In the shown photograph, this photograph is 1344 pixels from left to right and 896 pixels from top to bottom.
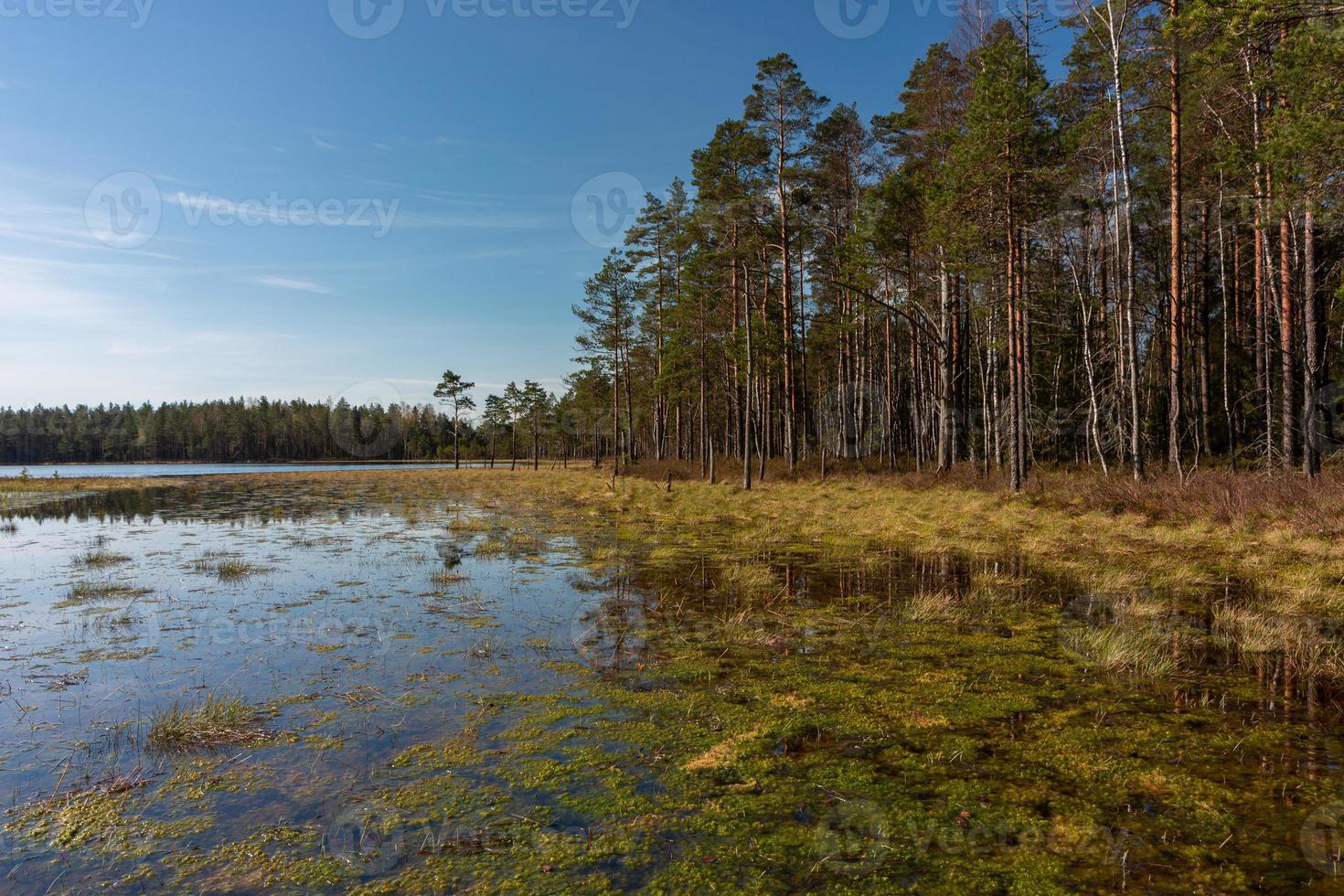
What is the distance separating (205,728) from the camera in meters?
5.12

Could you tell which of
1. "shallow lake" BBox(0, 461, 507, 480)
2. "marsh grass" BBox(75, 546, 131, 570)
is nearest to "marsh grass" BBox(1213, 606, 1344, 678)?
"marsh grass" BBox(75, 546, 131, 570)

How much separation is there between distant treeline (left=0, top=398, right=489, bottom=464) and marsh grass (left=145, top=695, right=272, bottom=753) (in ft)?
414

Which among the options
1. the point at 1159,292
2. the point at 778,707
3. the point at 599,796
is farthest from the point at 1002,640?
the point at 1159,292

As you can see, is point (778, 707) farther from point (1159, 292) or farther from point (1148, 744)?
point (1159, 292)

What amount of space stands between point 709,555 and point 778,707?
26.4 ft

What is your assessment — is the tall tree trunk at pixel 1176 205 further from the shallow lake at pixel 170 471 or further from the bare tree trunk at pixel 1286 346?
the shallow lake at pixel 170 471

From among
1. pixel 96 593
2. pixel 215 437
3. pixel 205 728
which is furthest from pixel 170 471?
pixel 205 728

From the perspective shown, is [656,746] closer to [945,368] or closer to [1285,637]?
[1285,637]

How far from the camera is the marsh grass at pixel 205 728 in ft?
16.3

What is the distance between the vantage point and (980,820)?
375 centimetres
